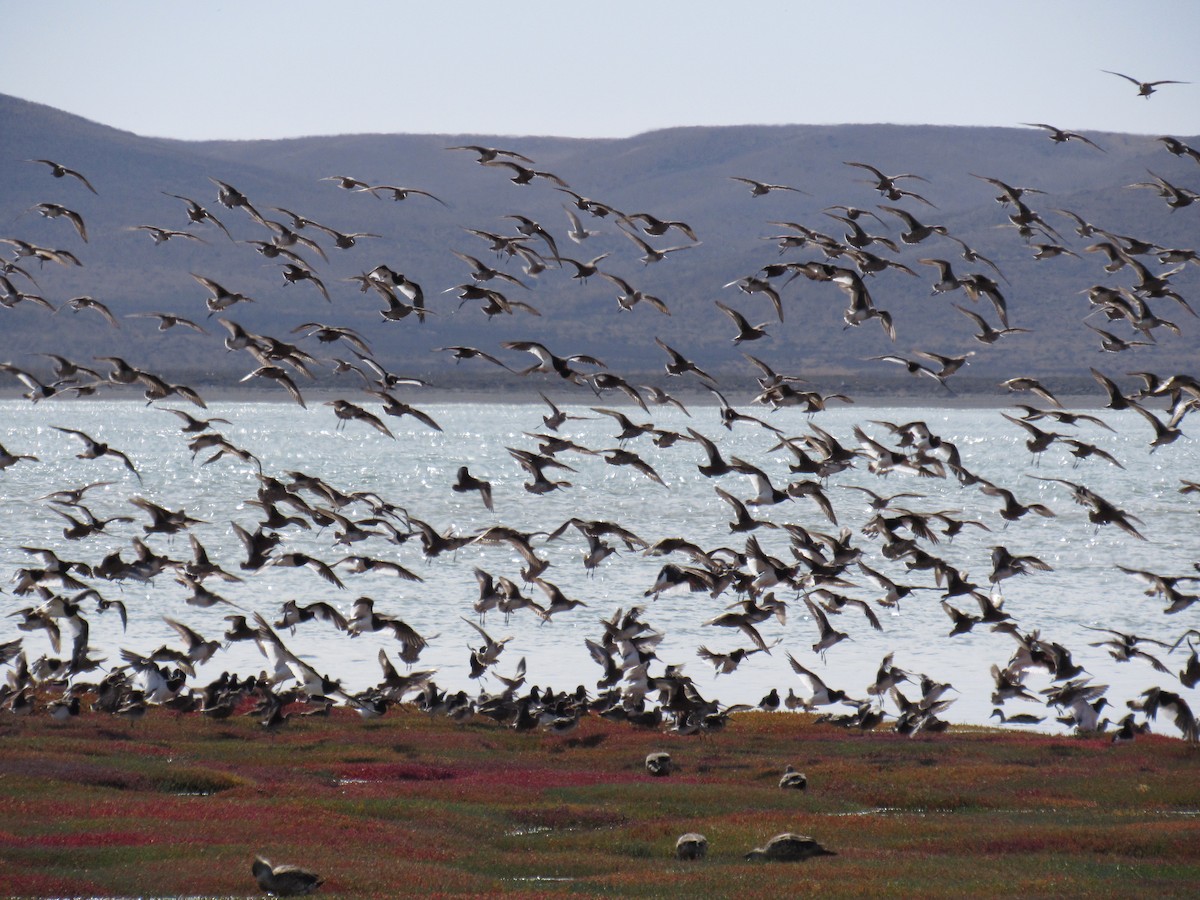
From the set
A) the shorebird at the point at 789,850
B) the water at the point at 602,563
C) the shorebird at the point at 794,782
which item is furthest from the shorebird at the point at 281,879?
the water at the point at 602,563

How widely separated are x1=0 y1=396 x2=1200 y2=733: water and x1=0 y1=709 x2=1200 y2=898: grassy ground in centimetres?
888

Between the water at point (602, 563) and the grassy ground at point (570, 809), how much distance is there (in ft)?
29.1

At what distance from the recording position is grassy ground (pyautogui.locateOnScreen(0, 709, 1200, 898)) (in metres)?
20.7

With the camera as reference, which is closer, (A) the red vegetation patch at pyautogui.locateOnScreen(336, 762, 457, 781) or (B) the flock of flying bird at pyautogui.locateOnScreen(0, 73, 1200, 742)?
(A) the red vegetation patch at pyautogui.locateOnScreen(336, 762, 457, 781)

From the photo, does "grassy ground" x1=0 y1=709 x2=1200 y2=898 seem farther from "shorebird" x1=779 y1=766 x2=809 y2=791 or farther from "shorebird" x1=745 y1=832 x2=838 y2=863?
A: "shorebird" x1=745 y1=832 x2=838 y2=863

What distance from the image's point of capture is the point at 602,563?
77.4 m

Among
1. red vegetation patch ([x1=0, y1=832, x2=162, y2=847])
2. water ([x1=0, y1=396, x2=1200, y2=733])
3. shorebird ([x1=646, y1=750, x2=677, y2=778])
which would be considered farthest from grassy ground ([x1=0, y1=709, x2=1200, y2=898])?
water ([x1=0, y1=396, x2=1200, y2=733])

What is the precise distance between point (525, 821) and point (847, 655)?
26458mm

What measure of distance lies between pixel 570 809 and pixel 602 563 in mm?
51052

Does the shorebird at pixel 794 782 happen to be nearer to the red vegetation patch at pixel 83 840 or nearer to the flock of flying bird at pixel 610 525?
the flock of flying bird at pixel 610 525

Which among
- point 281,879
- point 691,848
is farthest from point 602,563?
point 281,879

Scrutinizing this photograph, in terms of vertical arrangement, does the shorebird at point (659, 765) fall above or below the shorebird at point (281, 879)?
below

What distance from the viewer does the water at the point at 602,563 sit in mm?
48188

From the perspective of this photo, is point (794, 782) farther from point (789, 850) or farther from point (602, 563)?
point (602, 563)
